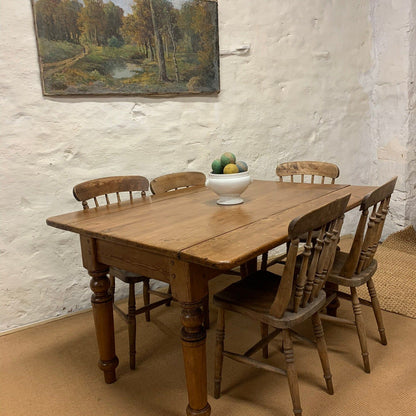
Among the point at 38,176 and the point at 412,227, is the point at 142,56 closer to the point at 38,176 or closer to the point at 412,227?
the point at 38,176

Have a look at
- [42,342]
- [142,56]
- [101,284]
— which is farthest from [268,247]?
[142,56]

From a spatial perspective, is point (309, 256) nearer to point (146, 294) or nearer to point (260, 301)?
point (260, 301)

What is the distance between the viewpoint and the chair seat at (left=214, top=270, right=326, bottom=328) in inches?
58.6

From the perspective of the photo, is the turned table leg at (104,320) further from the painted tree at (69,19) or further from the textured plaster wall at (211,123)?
the painted tree at (69,19)

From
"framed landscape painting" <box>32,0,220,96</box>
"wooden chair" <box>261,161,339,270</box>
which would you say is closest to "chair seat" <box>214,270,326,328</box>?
"wooden chair" <box>261,161,339,270</box>

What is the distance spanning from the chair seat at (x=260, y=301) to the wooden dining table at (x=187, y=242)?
127 millimetres

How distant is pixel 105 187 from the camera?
221 centimetres

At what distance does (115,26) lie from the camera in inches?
101

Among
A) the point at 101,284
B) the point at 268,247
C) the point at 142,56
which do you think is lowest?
the point at 101,284

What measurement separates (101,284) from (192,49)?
6.18 feet

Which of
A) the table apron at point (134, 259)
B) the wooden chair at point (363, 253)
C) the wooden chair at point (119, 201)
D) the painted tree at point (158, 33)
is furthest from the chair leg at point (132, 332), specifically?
the painted tree at point (158, 33)

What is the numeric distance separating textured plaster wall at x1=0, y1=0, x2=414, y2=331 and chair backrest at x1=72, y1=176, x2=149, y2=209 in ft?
1.33

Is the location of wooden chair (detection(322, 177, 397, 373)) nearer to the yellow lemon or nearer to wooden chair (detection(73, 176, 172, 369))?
the yellow lemon

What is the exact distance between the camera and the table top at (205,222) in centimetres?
132
